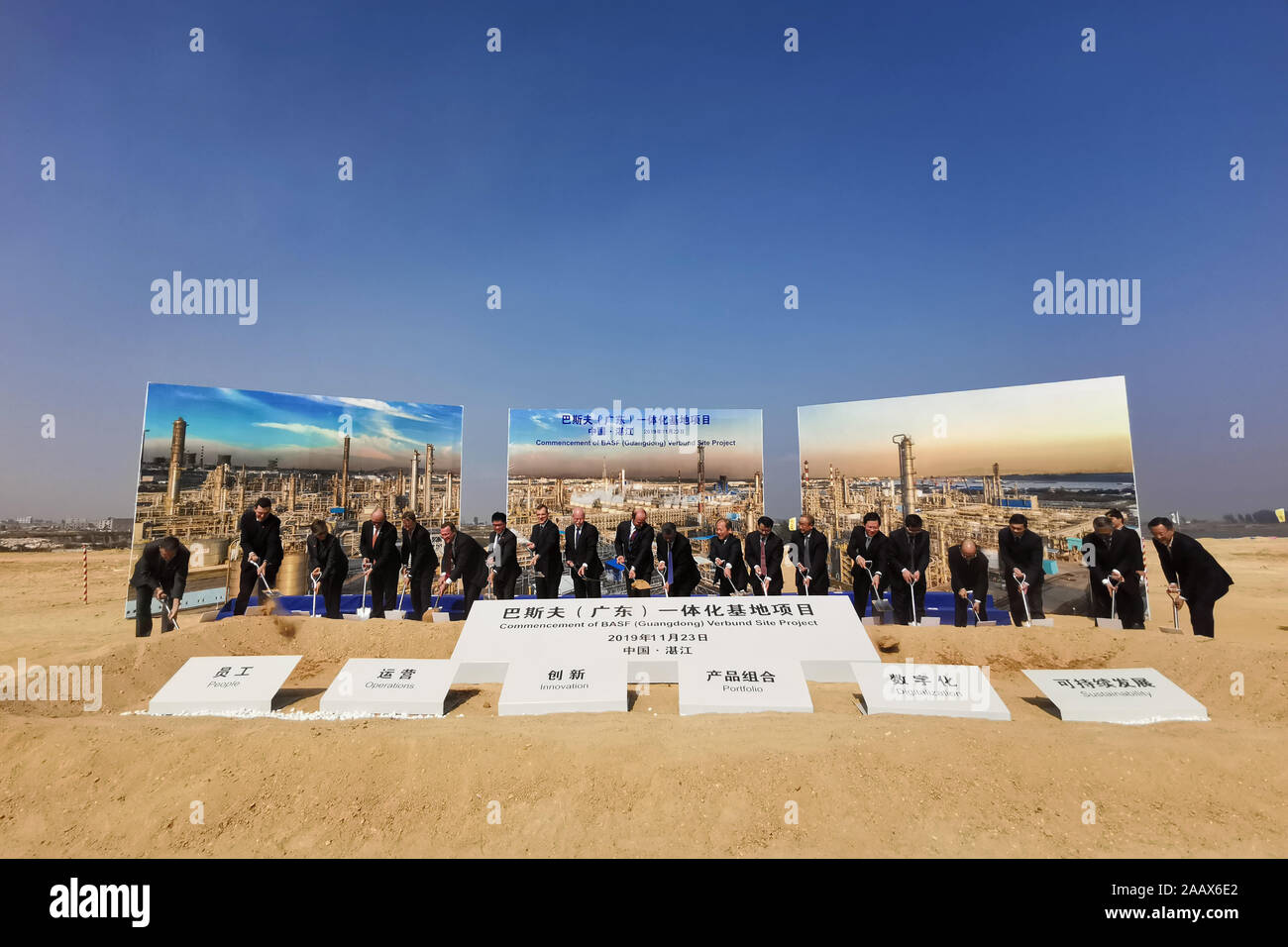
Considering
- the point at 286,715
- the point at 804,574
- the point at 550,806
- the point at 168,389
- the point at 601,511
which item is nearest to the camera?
the point at 550,806

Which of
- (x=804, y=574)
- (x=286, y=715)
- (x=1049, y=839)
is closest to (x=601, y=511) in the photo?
(x=804, y=574)

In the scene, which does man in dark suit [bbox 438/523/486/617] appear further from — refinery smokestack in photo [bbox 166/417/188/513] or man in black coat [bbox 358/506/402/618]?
refinery smokestack in photo [bbox 166/417/188/513]

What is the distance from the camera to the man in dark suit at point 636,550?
9.56 meters

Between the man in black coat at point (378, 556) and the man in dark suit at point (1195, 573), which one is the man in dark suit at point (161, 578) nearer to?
the man in black coat at point (378, 556)

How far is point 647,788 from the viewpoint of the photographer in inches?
134

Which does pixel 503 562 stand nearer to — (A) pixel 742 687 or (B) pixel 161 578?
(B) pixel 161 578

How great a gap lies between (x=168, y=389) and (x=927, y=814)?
12.8m

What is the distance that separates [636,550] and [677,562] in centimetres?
68

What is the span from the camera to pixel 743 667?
206 inches

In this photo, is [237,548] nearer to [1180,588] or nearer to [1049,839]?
[1049,839]

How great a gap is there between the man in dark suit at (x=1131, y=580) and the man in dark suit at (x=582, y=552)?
759cm

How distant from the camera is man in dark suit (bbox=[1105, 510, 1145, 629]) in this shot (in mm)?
8234

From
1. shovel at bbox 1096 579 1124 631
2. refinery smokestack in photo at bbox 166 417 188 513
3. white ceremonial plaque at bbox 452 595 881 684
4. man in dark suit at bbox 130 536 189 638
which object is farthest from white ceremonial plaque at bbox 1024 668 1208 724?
refinery smokestack in photo at bbox 166 417 188 513

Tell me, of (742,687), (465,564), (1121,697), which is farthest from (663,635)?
(465,564)
